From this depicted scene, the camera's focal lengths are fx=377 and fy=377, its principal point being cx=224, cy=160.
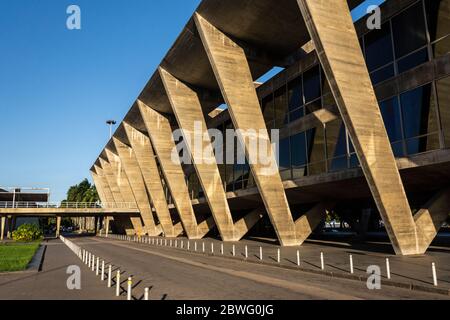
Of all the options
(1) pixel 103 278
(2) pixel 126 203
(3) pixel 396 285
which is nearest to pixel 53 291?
(1) pixel 103 278

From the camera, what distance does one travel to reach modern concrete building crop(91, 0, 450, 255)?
18.0 meters

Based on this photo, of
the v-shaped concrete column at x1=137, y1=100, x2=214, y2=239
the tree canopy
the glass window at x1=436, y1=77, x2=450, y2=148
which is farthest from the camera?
the tree canopy

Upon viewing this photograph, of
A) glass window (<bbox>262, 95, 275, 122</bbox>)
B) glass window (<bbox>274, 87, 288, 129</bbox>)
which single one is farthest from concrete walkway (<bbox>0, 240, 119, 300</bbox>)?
glass window (<bbox>262, 95, 275, 122</bbox>)

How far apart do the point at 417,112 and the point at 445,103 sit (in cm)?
144

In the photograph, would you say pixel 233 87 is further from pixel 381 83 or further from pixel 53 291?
pixel 53 291

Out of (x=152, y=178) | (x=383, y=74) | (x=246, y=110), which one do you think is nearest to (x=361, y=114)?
(x=383, y=74)

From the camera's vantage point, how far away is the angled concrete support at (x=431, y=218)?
1911 cm

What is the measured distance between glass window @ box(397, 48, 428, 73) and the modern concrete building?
0.19 ft

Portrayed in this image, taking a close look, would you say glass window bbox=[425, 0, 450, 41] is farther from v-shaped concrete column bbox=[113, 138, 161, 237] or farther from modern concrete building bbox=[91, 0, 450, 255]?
v-shaped concrete column bbox=[113, 138, 161, 237]

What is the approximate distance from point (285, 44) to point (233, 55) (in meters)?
4.14

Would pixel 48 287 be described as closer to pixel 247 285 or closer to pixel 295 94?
pixel 247 285

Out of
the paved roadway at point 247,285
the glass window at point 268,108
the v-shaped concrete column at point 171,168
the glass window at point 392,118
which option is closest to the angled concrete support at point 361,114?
the glass window at point 392,118

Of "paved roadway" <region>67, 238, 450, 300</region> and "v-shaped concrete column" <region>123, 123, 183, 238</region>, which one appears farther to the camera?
"v-shaped concrete column" <region>123, 123, 183, 238</region>

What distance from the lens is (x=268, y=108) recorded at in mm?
32500
